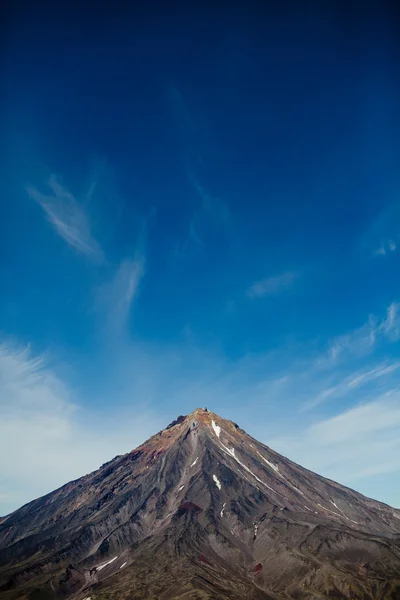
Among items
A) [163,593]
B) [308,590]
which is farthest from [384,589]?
[163,593]

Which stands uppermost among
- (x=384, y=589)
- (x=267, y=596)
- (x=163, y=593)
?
(x=163, y=593)

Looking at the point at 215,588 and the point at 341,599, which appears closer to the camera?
the point at 341,599

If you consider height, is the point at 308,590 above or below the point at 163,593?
below

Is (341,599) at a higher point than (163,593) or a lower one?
lower

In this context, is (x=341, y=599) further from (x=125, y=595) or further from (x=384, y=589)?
(x=125, y=595)

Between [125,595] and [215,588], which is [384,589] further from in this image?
[125,595]

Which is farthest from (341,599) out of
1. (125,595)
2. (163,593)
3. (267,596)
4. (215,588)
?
(125,595)

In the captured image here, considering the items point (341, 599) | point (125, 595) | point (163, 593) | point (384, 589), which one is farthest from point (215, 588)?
point (384, 589)

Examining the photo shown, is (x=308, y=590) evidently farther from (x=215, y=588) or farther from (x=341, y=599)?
(x=215, y=588)
